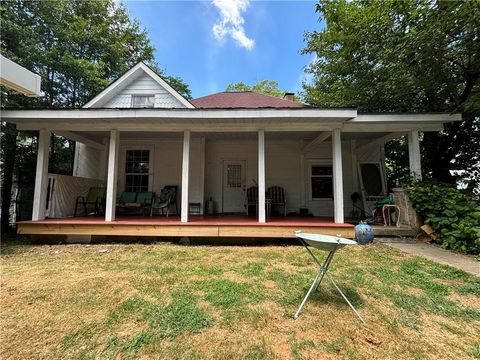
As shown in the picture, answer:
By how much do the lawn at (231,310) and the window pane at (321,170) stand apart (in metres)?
4.34

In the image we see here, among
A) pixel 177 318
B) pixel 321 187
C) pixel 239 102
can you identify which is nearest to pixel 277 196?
pixel 321 187

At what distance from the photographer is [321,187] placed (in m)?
8.24

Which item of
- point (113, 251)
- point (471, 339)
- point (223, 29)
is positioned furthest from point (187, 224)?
point (223, 29)

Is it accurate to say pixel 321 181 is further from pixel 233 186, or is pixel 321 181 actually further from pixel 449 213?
pixel 449 213

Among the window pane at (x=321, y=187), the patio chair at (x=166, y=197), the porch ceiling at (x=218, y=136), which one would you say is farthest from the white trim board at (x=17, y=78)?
the window pane at (x=321, y=187)

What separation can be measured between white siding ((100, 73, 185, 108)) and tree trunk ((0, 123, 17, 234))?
3015mm

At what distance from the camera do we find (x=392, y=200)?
6.32 m

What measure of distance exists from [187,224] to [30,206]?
6.58 metres

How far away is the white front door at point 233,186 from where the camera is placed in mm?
8359

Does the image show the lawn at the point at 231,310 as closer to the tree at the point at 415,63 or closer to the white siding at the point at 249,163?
the white siding at the point at 249,163

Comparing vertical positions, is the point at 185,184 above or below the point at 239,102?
below

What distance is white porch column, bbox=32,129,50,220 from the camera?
5645 mm

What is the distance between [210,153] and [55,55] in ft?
20.2

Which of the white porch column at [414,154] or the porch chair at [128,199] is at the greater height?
the white porch column at [414,154]
